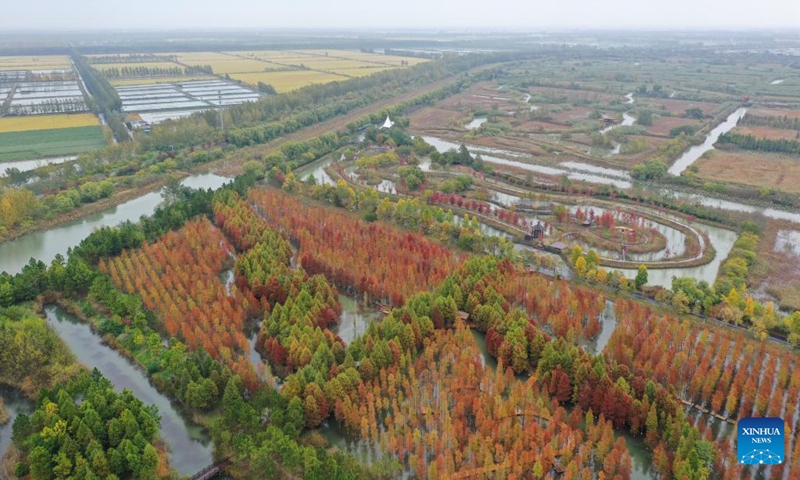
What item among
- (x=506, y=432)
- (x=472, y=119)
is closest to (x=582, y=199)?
(x=506, y=432)

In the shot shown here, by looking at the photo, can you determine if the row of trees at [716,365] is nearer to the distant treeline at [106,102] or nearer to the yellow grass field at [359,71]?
the distant treeline at [106,102]

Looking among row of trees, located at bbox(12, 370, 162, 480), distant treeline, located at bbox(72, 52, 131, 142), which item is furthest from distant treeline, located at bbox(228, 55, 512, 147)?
row of trees, located at bbox(12, 370, 162, 480)

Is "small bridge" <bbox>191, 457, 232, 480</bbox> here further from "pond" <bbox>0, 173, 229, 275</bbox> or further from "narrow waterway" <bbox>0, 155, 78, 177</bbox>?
"narrow waterway" <bbox>0, 155, 78, 177</bbox>

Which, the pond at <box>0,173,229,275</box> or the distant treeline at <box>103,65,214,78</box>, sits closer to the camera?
the pond at <box>0,173,229,275</box>

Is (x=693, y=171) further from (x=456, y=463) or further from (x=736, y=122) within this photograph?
(x=456, y=463)

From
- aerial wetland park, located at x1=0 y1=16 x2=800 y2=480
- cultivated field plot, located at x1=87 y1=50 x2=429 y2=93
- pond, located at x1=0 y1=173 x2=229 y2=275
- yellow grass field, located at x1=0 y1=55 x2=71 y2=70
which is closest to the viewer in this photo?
aerial wetland park, located at x1=0 y1=16 x2=800 y2=480

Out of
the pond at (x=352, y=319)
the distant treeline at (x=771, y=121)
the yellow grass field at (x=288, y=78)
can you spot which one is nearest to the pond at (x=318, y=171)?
the pond at (x=352, y=319)

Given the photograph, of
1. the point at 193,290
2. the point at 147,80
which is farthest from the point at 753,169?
the point at 147,80

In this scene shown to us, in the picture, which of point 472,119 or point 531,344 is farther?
point 472,119
